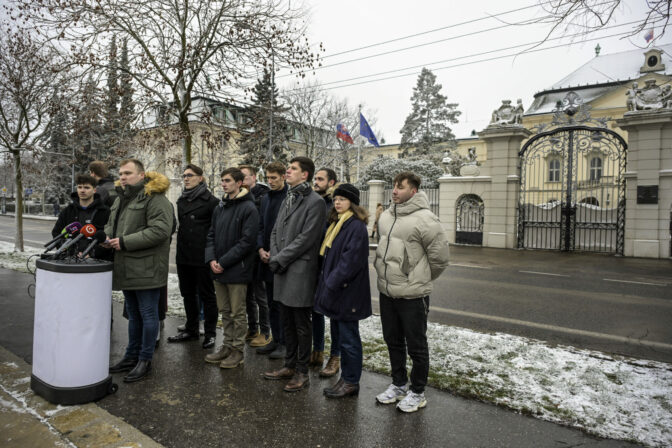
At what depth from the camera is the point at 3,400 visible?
3.69 metres

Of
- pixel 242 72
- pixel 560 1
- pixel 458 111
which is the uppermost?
pixel 458 111

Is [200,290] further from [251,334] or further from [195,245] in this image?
[251,334]

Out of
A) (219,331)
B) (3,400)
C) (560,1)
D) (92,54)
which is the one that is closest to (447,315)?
(219,331)

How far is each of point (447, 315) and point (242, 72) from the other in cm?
657

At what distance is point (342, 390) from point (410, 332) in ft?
2.71

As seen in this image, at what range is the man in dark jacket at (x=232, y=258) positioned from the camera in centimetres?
467

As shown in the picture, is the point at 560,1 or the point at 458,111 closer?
the point at 560,1

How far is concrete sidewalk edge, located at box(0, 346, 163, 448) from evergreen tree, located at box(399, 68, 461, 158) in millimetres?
50358

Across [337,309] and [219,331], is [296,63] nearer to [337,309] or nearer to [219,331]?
[219,331]

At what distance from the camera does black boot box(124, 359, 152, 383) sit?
166 inches

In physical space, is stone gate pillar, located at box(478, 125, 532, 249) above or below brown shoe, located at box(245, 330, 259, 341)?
above

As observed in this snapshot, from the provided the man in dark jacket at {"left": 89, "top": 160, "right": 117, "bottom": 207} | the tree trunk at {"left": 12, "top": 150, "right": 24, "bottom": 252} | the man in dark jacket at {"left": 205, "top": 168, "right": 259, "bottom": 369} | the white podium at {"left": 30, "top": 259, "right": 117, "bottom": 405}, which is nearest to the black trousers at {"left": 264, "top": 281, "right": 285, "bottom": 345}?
the man in dark jacket at {"left": 205, "top": 168, "right": 259, "bottom": 369}

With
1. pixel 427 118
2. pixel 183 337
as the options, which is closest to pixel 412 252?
pixel 183 337

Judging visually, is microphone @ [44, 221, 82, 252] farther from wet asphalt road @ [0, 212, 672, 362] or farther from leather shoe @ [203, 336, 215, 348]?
wet asphalt road @ [0, 212, 672, 362]
